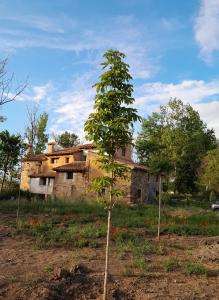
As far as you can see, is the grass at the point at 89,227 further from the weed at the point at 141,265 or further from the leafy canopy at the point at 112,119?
the leafy canopy at the point at 112,119

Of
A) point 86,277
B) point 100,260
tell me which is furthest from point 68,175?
point 86,277

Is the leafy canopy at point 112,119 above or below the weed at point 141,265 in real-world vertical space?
above

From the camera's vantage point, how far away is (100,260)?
11.2 metres

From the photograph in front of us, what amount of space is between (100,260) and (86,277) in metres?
2.34

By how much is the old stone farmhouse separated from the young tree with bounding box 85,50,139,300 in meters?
25.0

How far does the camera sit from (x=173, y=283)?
30.1 feet

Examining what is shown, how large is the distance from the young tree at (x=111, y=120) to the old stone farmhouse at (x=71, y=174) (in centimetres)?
2495

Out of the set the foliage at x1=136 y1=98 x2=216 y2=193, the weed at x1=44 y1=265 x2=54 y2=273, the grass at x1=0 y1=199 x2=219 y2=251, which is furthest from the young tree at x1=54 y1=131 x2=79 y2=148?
the weed at x1=44 y1=265 x2=54 y2=273

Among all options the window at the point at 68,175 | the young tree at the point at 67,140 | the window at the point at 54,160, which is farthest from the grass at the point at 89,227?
the young tree at the point at 67,140

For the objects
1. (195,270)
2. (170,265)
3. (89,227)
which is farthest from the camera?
(89,227)

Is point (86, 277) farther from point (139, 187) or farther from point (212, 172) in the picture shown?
point (212, 172)

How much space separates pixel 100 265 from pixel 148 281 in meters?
1.94

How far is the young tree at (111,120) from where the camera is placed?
7.57 metres

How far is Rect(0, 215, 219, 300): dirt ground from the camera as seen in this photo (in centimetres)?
806
